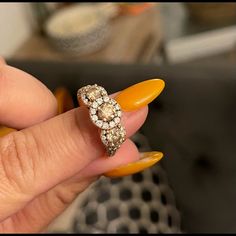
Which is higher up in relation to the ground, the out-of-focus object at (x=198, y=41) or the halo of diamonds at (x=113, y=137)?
the halo of diamonds at (x=113, y=137)

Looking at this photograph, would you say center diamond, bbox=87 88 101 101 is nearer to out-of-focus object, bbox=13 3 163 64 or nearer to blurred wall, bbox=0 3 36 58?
out-of-focus object, bbox=13 3 163 64

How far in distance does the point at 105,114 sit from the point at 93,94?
2 centimetres

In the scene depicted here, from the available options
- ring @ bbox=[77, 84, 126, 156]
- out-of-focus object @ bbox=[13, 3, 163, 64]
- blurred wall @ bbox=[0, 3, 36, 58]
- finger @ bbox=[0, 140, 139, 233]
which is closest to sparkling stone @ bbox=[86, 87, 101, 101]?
ring @ bbox=[77, 84, 126, 156]

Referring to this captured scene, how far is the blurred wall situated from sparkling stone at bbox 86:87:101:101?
65 centimetres

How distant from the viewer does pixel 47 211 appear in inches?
18.1

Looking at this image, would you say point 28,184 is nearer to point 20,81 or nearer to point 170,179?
point 20,81

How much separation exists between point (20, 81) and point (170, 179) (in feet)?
1.12

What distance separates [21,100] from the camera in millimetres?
402

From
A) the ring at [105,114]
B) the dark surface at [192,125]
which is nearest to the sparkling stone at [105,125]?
the ring at [105,114]

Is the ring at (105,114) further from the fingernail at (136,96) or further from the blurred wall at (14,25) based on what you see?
the blurred wall at (14,25)

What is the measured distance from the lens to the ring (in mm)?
314

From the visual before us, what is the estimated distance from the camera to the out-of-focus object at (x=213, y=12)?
1.17 meters

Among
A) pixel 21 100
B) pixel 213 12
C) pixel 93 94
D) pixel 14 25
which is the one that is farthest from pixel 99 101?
pixel 213 12

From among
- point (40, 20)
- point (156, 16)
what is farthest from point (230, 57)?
point (40, 20)
